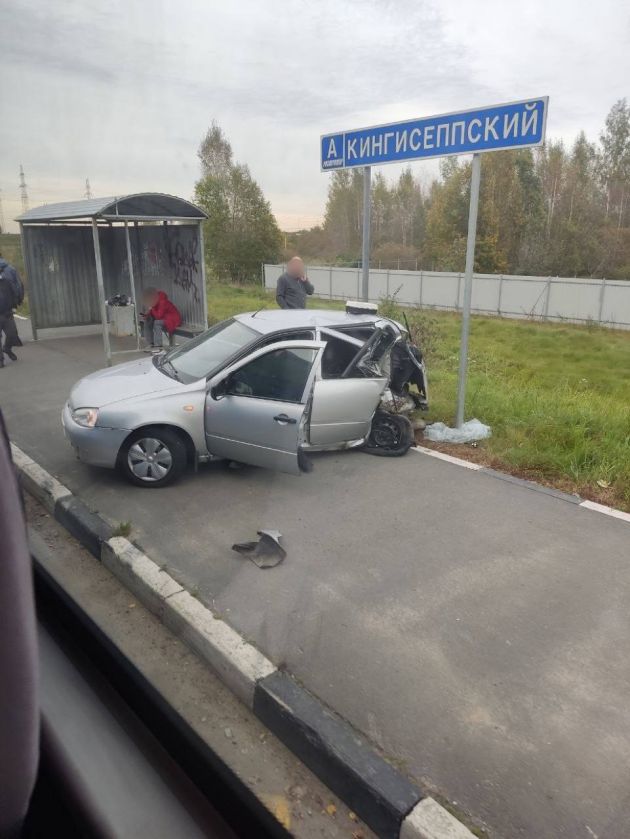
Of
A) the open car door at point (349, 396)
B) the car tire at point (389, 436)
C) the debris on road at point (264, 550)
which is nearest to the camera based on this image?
the debris on road at point (264, 550)

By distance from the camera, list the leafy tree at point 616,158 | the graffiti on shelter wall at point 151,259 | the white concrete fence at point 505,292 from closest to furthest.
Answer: the graffiti on shelter wall at point 151,259 → the white concrete fence at point 505,292 → the leafy tree at point 616,158

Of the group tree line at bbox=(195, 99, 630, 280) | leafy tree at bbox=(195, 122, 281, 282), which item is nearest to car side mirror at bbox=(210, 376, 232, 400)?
leafy tree at bbox=(195, 122, 281, 282)

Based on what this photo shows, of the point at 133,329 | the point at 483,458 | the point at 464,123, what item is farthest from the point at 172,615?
the point at 133,329

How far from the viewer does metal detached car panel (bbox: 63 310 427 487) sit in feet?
16.4

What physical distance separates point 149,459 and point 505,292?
2203cm

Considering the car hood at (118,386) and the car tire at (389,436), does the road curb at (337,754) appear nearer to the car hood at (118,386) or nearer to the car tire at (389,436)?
the car hood at (118,386)

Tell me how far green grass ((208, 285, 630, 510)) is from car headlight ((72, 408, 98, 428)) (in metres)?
3.48

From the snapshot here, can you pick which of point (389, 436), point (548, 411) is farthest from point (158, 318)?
point (548, 411)

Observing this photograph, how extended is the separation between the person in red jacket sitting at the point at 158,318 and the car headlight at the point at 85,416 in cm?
→ 556

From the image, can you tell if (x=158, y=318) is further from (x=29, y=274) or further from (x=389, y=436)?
(x=389, y=436)

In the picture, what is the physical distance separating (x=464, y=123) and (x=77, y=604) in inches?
221

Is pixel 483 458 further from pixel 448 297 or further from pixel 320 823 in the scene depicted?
pixel 448 297

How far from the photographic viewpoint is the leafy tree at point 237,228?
19.8m

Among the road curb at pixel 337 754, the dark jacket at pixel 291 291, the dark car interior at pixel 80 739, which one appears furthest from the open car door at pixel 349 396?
the dark car interior at pixel 80 739
